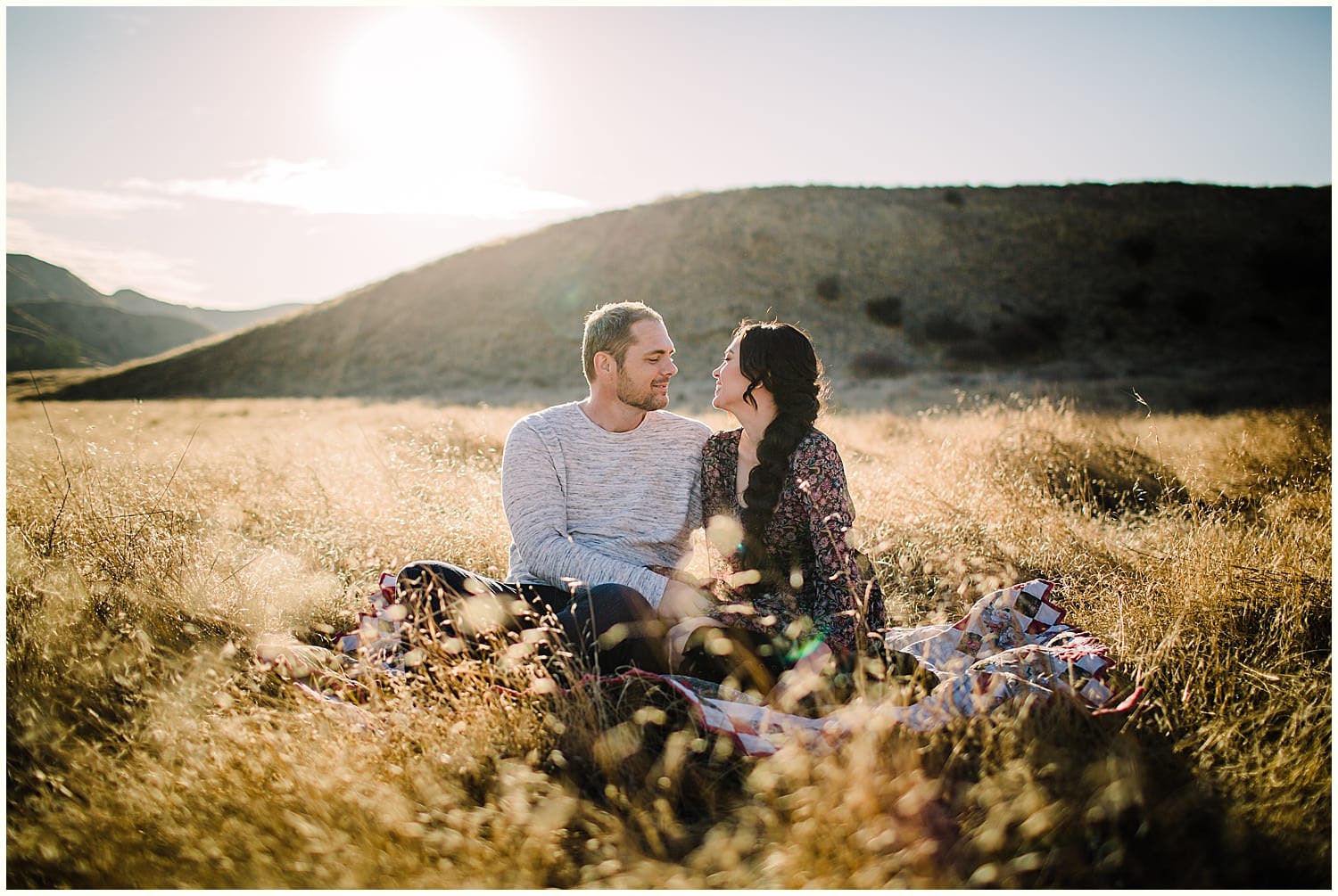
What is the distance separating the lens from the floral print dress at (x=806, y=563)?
9.59ft

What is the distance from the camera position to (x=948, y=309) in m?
33.4

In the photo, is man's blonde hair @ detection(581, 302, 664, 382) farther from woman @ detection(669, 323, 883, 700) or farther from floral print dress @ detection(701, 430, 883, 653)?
floral print dress @ detection(701, 430, 883, 653)

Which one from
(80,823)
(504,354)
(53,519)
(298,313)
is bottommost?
(80,823)

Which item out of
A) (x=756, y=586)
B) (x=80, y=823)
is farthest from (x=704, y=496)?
(x=80, y=823)

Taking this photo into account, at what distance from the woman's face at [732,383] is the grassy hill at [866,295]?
68.3 feet

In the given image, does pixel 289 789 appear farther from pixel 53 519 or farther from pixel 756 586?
pixel 53 519

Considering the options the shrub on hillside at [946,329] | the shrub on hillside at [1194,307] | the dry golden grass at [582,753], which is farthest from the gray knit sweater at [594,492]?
the shrub on hillside at [1194,307]

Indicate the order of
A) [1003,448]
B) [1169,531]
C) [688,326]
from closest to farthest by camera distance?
[1169,531] < [1003,448] < [688,326]

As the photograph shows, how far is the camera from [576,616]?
2.86 meters

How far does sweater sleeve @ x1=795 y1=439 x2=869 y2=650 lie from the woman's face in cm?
42

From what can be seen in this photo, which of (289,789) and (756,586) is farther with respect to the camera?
(756,586)

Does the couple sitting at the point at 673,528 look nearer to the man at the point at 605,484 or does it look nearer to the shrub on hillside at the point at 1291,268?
the man at the point at 605,484

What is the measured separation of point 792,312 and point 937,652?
104ft

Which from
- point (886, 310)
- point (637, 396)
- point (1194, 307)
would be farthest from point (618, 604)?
point (1194, 307)
